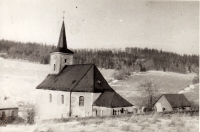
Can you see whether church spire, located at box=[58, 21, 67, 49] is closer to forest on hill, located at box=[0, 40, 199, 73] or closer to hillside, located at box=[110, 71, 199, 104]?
forest on hill, located at box=[0, 40, 199, 73]

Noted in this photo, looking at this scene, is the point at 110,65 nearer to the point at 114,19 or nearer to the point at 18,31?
the point at 114,19

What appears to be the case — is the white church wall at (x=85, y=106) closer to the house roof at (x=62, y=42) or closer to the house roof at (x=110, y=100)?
the house roof at (x=110, y=100)

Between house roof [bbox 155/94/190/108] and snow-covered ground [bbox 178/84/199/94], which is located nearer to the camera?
house roof [bbox 155/94/190/108]

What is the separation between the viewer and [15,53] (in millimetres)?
5629

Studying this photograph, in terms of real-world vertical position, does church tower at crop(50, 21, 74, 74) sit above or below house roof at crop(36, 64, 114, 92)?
above

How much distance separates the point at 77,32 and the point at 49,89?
1186 mm

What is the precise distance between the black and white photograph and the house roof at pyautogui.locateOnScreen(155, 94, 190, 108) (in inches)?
0.8

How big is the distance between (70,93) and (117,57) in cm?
113

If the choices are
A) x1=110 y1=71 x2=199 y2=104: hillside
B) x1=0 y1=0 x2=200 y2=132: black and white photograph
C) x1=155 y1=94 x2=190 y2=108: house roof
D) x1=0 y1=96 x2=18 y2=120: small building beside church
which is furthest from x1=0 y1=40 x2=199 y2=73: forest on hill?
x1=0 y1=96 x2=18 y2=120: small building beside church

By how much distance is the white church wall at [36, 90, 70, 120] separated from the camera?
5676 millimetres

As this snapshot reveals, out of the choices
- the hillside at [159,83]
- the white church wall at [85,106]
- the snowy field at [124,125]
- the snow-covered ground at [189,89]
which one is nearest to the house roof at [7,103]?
the snowy field at [124,125]

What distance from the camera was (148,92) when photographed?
245 inches

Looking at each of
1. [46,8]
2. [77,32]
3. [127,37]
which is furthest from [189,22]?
[46,8]

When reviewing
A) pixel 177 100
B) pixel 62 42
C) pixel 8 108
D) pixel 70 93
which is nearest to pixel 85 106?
pixel 70 93
